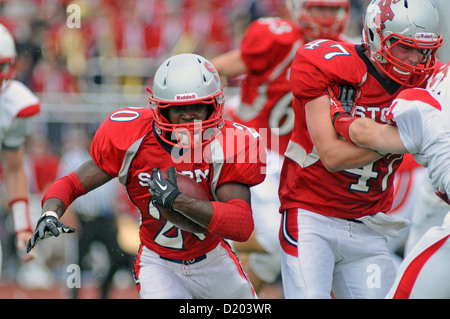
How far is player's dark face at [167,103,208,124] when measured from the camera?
3.09 metres

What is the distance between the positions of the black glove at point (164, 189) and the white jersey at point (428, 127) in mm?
818

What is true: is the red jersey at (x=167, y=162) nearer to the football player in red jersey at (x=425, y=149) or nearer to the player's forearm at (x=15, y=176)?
the football player in red jersey at (x=425, y=149)

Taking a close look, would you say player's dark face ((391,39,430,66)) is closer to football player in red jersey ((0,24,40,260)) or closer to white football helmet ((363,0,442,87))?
white football helmet ((363,0,442,87))

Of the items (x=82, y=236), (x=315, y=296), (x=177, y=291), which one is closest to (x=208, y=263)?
(x=177, y=291)

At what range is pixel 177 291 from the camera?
121 inches

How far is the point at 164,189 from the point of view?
2.83 meters

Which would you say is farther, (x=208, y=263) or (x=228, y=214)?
(x=208, y=263)

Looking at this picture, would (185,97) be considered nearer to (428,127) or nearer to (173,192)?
(173,192)

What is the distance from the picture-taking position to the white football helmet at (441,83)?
285 centimetres

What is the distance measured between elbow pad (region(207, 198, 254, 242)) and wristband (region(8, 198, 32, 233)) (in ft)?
5.77

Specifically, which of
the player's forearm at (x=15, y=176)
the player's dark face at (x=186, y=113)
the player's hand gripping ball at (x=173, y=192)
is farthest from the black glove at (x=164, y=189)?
the player's forearm at (x=15, y=176)

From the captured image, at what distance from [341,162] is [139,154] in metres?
0.80
